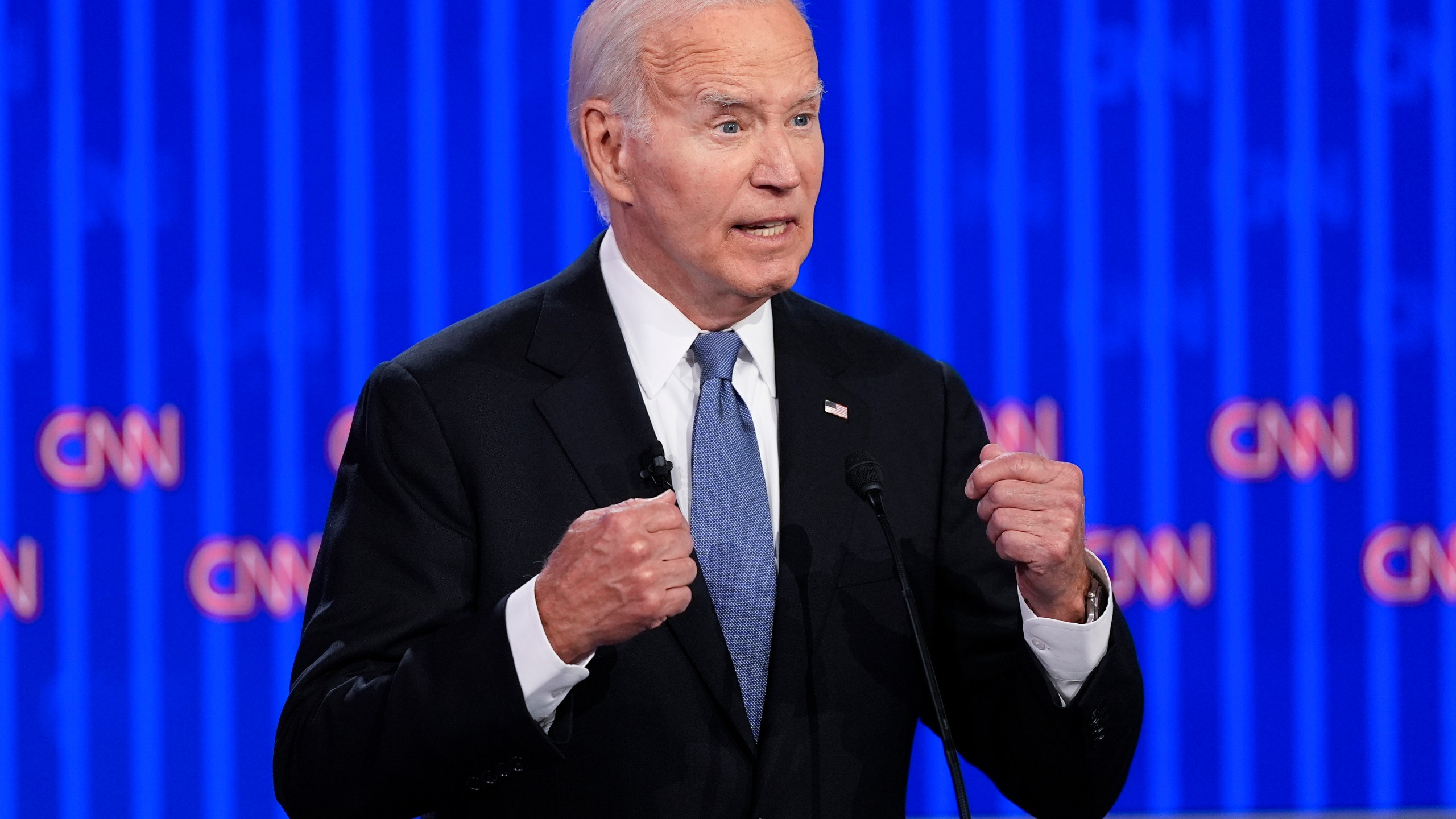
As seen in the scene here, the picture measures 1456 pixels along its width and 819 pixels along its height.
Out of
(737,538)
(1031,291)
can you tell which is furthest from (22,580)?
(1031,291)

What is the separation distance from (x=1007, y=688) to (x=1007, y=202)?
1.47 m

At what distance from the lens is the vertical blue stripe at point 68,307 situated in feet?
9.39

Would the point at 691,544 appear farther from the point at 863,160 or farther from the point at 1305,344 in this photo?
the point at 1305,344

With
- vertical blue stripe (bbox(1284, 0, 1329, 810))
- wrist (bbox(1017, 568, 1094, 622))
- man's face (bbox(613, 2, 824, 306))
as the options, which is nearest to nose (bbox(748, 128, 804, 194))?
man's face (bbox(613, 2, 824, 306))

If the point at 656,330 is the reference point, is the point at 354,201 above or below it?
above

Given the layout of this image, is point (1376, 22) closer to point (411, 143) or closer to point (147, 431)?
point (411, 143)

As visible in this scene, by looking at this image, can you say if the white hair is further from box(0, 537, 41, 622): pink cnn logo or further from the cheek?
box(0, 537, 41, 622): pink cnn logo

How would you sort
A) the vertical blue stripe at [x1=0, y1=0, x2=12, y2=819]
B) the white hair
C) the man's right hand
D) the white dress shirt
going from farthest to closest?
1. the vertical blue stripe at [x1=0, y1=0, x2=12, y2=819]
2. the white hair
3. the white dress shirt
4. the man's right hand

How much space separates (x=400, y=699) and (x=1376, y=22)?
8.14 ft

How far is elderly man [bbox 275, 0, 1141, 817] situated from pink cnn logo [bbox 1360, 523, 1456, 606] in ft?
4.98

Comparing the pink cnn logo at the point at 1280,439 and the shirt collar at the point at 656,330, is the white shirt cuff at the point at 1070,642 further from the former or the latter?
the pink cnn logo at the point at 1280,439

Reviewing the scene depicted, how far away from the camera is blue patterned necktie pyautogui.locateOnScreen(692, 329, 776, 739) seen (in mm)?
1601

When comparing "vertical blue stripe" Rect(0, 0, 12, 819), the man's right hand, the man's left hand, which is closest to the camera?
the man's right hand

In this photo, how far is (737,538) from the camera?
1.62 m
